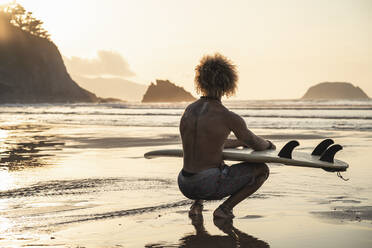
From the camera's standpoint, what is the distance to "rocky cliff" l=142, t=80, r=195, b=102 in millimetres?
187637

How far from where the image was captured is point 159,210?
5.86 m

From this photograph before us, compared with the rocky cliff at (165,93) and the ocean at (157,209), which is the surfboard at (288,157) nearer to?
the ocean at (157,209)

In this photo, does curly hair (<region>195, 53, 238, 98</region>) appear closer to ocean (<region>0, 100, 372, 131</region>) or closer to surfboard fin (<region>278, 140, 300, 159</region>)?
surfboard fin (<region>278, 140, 300, 159</region>)

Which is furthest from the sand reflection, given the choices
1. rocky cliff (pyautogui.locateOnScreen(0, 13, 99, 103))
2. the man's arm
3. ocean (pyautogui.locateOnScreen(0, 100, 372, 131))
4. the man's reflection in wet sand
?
rocky cliff (pyautogui.locateOnScreen(0, 13, 99, 103))

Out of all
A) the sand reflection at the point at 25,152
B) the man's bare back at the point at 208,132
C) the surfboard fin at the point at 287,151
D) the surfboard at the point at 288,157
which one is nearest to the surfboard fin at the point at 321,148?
the surfboard at the point at 288,157

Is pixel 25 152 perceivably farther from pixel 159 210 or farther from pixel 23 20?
pixel 23 20

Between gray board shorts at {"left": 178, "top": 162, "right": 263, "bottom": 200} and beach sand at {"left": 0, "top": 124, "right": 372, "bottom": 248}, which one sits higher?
gray board shorts at {"left": 178, "top": 162, "right": 263, "bottom": 200}

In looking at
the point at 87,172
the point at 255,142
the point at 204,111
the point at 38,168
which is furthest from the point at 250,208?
the point at 38,168

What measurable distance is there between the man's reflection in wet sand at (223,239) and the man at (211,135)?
0.35 metres

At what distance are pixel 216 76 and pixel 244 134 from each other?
24.0 inches

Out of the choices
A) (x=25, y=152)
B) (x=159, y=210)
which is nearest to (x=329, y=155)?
(x=159, y=210)

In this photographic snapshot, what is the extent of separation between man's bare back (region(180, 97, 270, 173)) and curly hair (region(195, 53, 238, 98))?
0.11 metres

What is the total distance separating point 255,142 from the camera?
509 cm

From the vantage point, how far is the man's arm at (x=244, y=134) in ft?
16.1
